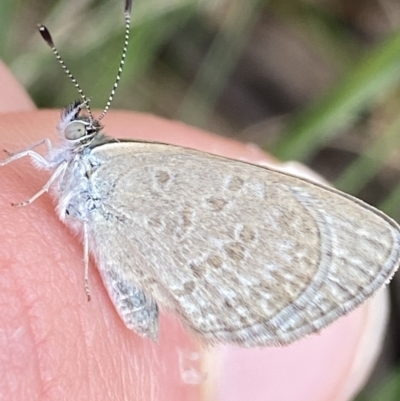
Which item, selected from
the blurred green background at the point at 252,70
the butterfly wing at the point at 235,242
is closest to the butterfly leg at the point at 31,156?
the butterfly wing at the point at 235,242

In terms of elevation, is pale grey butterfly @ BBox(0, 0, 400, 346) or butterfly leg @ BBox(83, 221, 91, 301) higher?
pale grey butterfly @ BBox(0, 0, 400, 346)

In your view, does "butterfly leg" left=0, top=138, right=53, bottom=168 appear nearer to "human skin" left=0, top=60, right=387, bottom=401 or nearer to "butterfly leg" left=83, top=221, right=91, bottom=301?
"human skin" left=0, top=60, right=387, bottom=401

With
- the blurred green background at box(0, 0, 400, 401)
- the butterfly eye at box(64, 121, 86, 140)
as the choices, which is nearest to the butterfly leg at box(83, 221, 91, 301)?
the butterfly eye at box(64, 121, 86, 140)

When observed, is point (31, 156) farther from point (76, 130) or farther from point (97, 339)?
point (97, 339)

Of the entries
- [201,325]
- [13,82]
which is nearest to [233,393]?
[201,325]

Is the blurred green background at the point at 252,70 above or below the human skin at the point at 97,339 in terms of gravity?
above

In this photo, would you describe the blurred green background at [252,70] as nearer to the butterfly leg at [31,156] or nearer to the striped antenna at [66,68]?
the striped antenna at [66,68]

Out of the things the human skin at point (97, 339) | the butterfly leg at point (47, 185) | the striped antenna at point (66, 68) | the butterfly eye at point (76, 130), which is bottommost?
the human skin at point (97, 339)
